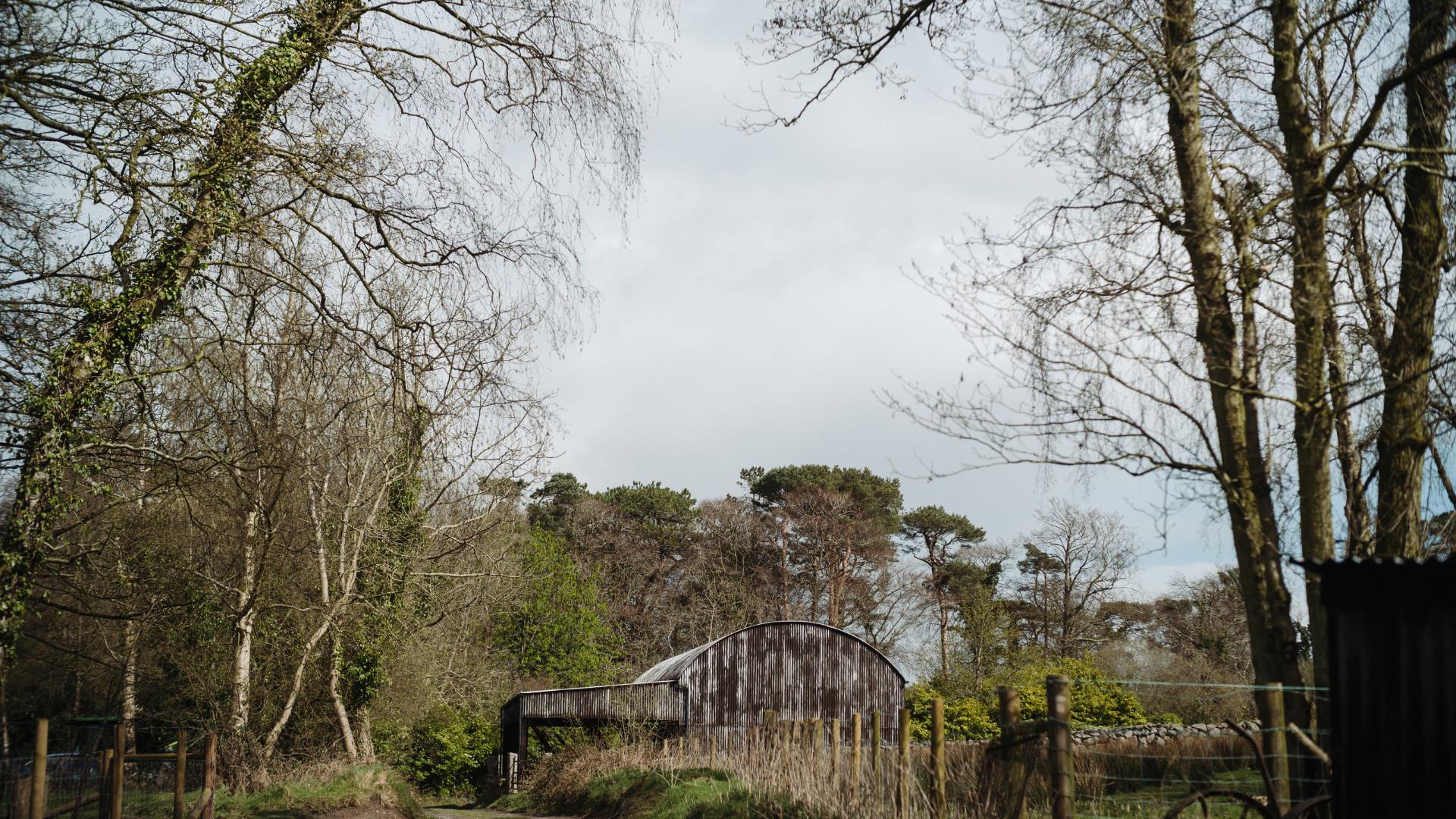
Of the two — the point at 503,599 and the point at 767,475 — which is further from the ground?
the point at 767,475

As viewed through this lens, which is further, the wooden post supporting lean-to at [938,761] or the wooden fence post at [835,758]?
the wooden fence post at [835,758]

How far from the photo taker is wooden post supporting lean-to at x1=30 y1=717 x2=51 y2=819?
7.80 meters

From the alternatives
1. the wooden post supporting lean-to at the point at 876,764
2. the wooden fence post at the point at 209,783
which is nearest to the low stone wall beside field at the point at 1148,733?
the wooden post supporting lean-to at the point at 876,764

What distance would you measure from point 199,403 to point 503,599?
15470mm

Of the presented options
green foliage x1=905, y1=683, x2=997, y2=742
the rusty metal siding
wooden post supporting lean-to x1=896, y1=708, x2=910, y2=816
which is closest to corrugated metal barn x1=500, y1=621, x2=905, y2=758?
the rusty metal siding

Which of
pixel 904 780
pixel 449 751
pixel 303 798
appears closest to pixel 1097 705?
pixel 449 751

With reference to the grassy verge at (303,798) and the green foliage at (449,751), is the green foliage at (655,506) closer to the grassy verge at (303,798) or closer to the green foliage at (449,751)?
the green foliage at (449,751)

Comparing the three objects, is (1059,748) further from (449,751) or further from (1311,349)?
(449,751)

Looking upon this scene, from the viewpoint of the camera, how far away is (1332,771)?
432cm

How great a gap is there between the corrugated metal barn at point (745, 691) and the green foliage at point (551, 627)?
5.86m

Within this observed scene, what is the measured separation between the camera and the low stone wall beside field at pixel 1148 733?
55.9ft

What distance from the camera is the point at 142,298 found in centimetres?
811

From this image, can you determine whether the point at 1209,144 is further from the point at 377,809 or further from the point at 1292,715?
the point at 377,809

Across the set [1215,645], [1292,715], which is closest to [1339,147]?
[1292,715]
